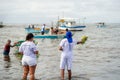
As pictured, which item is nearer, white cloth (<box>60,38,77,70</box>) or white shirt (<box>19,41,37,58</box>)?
white shirt (<box>19,41,37,58</box>)

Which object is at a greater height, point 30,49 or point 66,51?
point 30,49

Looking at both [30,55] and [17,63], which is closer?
[30,55]

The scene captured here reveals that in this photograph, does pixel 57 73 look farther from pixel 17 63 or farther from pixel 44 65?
pixel 17 63

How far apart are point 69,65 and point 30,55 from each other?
6.51 feet

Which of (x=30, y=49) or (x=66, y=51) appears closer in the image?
(x=30, y=49)

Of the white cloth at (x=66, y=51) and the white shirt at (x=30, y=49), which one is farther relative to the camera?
the white cloth at (x=66, y=51)

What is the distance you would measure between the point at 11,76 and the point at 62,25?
54.0 m

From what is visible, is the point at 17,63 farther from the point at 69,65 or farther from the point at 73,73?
the point at 69,65

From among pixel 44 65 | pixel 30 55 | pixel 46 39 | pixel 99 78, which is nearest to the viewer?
pixel 30 55

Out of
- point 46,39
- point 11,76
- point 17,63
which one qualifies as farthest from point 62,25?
point 11,76

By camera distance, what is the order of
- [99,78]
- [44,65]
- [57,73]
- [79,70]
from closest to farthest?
1. [99,78]
2. [57,73]
3. [79,70]
4. [44,65]

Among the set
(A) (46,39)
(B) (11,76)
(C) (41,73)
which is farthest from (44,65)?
(A) (46,39)

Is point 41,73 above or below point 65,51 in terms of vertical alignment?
below

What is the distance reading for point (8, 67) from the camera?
15.5 m
